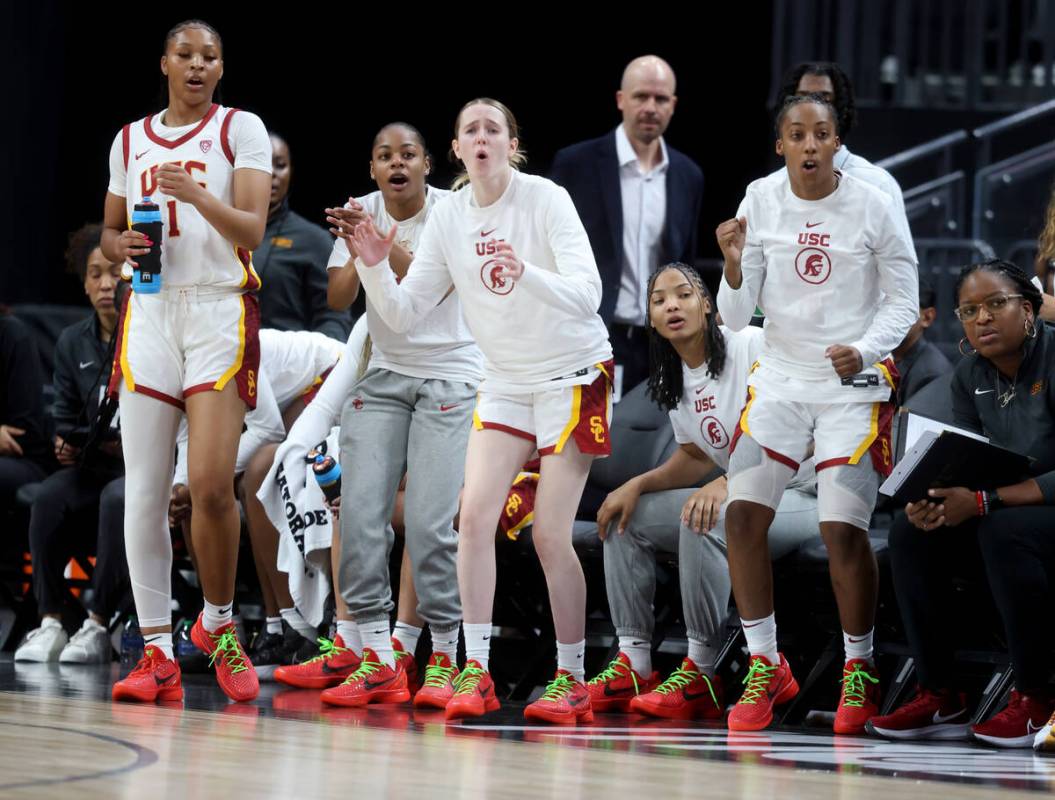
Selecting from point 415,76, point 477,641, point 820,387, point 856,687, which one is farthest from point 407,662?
point 415,76

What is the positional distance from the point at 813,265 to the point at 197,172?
1.59 metres

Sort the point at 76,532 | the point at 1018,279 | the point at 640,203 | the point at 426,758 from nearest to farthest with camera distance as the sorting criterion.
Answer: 1. the point at 426,758
2. the point at 1018,279
3. the point at 640,203
4. the point at 76,532

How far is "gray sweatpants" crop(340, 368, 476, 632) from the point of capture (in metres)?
3.93

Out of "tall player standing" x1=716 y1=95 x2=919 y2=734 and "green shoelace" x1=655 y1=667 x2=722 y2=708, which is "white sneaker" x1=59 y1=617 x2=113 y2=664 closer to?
"green shoelace" x1=655 y1=667 x2=722 y2=708

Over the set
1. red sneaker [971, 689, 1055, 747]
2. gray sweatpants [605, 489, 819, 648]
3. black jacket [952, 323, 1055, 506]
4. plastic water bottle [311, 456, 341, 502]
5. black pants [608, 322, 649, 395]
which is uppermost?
black pants [608, 322, 649, 395]

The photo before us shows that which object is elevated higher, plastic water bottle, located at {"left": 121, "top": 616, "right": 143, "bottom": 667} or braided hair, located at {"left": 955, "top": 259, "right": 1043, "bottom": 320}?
braided hair, located at {"left": 955, "top": 259, "right": 1043, "bottom": 320}

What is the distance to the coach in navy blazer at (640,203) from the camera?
199 inches

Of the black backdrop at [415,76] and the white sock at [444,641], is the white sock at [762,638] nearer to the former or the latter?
the white sock at [444,641]

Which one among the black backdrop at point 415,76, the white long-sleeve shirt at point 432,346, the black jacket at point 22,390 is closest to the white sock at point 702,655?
the white long-sleeve shirt at point 432,346

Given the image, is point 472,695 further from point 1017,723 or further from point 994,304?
point 994,304

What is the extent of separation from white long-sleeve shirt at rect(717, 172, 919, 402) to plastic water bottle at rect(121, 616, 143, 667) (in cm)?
246

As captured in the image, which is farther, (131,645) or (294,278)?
(294,278)

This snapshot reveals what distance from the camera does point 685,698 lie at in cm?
387

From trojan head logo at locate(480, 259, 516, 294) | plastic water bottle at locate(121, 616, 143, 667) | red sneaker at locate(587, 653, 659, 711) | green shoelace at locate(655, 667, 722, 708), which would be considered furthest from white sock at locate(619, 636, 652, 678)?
plastic water bottle at locate(121, 616, 143, 667)
